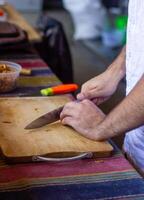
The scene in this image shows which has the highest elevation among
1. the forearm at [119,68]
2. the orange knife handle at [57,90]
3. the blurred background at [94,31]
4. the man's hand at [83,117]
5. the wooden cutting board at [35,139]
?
the forearm at [119,68]

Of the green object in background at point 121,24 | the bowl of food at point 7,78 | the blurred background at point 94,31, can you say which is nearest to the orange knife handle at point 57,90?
the bowl of food at point 7,78

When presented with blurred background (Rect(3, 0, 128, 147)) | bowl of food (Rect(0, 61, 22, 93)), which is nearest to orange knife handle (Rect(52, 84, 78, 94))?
bowl of food (Rect(0, 61, 22, 93))

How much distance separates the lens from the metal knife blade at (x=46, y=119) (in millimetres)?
1004

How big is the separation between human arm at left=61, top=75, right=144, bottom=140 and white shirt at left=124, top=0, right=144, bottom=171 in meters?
0.15

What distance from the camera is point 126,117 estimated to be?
35.6 inches

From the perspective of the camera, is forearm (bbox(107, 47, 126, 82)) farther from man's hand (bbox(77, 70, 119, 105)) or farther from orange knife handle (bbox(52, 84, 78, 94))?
orange knife handle (bbox(52, 84, 78, 94))

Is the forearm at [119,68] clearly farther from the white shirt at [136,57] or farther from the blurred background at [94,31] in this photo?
the blurred background at [94,31]

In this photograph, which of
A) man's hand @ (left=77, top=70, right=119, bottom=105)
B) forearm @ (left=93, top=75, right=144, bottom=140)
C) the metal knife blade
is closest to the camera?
forearm @ (left=93, top=75, right=144, bottom=140)

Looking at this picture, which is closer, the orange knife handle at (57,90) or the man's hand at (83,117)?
the man's hand at (83,117)

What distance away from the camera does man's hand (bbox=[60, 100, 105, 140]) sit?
0.98 metres

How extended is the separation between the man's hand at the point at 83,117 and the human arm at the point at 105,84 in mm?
175

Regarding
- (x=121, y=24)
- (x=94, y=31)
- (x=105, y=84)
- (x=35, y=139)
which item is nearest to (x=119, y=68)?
(x=105, y=84)

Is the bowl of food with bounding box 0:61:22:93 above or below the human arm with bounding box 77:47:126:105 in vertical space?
below

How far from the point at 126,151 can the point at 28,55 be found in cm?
75
